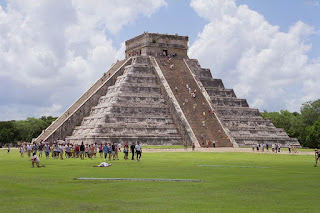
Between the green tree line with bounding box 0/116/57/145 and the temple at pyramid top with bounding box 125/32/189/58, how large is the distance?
39037 millimetres

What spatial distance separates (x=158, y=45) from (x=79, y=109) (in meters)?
14.7

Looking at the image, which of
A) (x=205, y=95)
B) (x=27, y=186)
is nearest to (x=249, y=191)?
(x=27, y=186)

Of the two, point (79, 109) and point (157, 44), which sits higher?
point (157, 44)

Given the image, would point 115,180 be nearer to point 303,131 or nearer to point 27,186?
point 27,186

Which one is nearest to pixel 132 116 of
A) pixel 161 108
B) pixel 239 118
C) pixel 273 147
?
pixel 161 108

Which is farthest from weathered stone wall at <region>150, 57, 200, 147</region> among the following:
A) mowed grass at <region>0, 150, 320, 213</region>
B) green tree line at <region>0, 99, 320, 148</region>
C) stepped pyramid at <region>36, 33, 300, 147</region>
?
mowed grass at <region>0, 150, 320, 213</region>

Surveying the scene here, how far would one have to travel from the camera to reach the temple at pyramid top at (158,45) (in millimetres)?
70863

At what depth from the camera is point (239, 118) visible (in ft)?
214

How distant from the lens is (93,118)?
61.1 metres

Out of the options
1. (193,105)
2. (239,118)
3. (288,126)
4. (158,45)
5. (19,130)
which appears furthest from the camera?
(19,130)

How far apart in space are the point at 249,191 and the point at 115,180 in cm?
555

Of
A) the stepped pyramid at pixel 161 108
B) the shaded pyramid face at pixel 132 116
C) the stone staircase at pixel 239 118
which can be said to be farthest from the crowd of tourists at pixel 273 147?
the shaded pyramid face at pixel 132 116

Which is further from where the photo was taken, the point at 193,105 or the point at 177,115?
the point at 193,105

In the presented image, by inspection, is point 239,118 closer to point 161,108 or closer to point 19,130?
point 161,108
